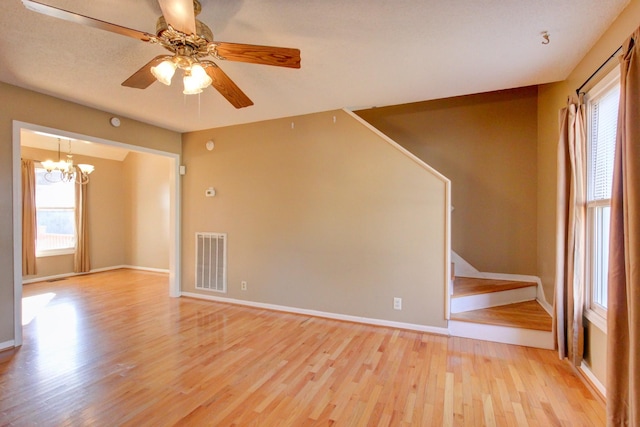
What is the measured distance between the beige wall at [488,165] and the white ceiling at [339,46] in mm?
1152

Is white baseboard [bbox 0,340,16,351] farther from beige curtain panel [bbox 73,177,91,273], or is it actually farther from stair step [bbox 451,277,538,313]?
stair step [bbox 451,277,538,313]

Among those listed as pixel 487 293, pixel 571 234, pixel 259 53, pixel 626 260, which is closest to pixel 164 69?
pixel 259 53

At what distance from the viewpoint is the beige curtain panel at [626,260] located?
4.50 feet

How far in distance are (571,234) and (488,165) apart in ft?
5.83

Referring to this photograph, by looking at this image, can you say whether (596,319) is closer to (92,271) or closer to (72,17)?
(72,17)

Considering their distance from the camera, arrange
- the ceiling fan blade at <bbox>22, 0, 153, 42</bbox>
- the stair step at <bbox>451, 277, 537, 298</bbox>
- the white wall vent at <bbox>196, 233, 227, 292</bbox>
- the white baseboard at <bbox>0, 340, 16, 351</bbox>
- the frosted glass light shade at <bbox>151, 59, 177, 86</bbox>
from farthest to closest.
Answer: the white wall vent at <bbox>196, 233, 227, 292</bbox> → the stair step at <bbox>451, 277, 537, 298</bbox> → the white baseboard at <bbox>0, 340, 16, 351</bbox> → the frosted glass light shade at <bbox>151, 59, 177, 86</bbox> → the ceiling fan blade at <bbox>22, 0, 153, 42</bbox>

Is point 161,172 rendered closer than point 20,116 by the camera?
No

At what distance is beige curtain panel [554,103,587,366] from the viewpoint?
2221 mm

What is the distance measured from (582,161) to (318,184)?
2529mm

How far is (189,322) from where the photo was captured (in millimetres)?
3439

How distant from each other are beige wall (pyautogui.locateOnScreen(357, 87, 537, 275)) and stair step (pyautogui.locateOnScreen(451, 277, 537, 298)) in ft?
0.78

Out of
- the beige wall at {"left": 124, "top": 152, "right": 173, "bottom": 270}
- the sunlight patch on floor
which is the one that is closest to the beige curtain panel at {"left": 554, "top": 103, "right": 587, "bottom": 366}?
the sunlight patch on floor

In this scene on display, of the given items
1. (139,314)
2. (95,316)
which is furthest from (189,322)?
(95,316)

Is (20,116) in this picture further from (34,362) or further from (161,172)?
(161,172)
